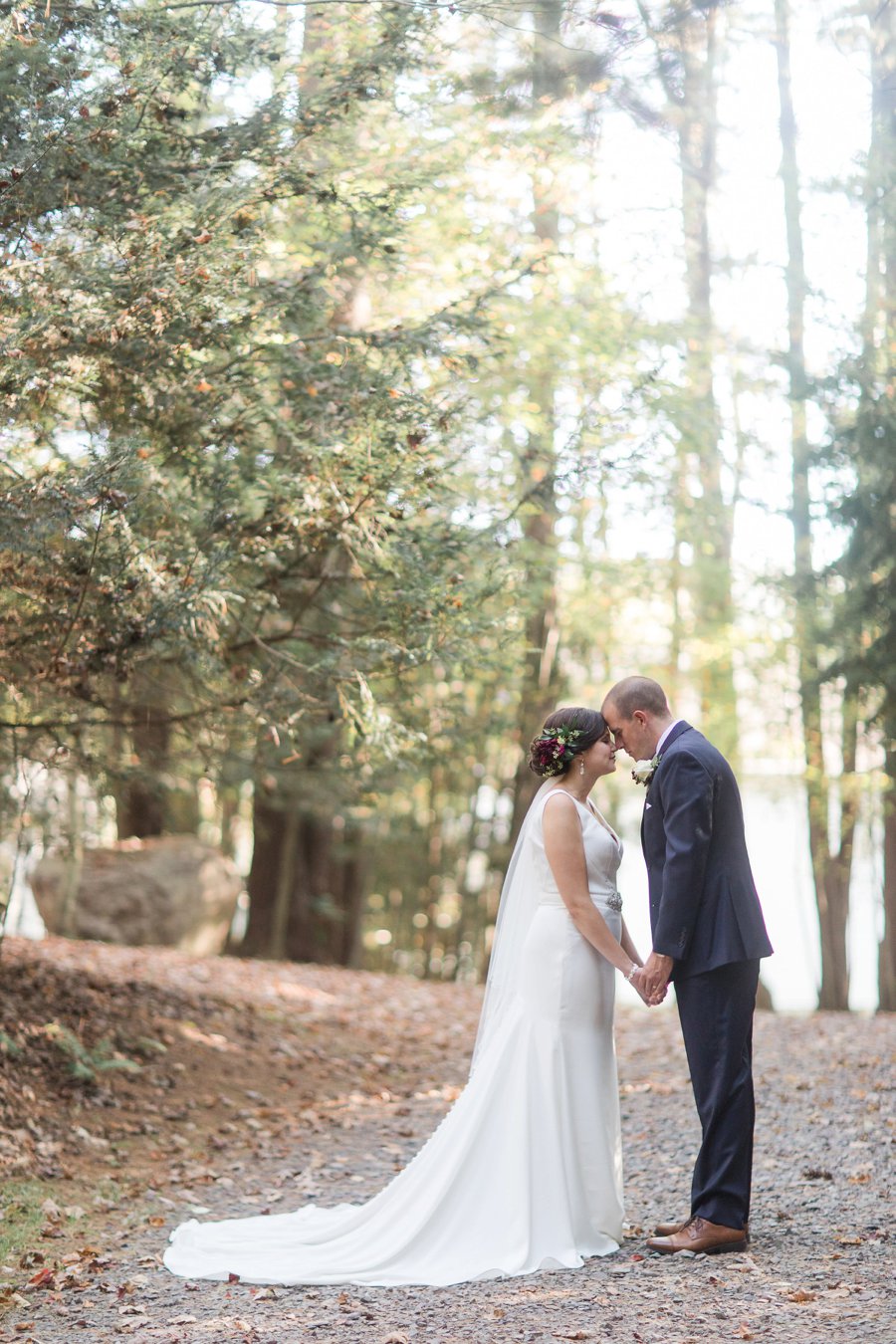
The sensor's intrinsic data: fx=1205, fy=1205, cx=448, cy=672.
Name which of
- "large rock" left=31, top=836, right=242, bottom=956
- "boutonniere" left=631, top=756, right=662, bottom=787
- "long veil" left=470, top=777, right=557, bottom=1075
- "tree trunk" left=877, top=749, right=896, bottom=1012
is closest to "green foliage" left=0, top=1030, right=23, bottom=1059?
"long veil" left=470, top=777, right=557, bottom=1075

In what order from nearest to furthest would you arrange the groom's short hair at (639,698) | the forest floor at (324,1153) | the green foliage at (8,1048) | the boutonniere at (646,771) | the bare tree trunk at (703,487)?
the forest floor at (324,1153) < the boutonniere at (646,771) < the groom's short hair at (639,698) < the green foliage at (8,1048) < the bare tree trunk at (703,487)

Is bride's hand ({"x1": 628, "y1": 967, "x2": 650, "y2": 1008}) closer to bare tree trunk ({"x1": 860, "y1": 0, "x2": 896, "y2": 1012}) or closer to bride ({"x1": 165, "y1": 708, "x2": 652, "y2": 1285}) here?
bride ({"x1": 165, "y1": 708, "x2": 652, "y2": 1285})

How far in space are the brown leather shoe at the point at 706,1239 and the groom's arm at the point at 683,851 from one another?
3.48 ft

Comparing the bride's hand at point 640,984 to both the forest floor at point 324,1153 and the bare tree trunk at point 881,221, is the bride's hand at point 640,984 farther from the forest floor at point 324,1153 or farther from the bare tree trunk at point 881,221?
the bare tree trunk at point 881,221

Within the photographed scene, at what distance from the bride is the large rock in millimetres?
8051

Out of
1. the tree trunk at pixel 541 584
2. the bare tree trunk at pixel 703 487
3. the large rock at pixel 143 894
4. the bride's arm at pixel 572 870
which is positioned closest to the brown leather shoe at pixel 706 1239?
the bride's arm at pixel 572 870

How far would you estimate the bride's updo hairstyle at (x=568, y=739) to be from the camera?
16.9 ft

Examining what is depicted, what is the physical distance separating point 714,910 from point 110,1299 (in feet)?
9.40

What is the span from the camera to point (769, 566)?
15.6m

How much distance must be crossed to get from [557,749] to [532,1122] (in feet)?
5.02

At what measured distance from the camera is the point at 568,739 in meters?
5.16

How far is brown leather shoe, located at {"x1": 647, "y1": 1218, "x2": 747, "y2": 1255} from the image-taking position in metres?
4.75

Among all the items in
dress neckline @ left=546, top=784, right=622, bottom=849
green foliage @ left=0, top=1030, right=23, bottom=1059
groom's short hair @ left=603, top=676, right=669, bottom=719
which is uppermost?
groom's short hair @ left=603, top=676, right=669, bottom=719

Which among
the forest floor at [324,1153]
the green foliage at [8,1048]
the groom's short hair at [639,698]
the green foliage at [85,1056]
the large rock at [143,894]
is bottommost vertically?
the forest floor at [324,1153]
